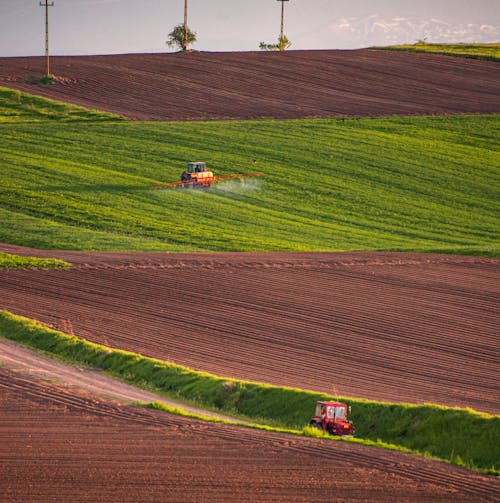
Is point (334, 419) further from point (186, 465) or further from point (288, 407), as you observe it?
point (186, 465)

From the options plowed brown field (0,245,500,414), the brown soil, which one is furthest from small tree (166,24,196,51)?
plowed brown field (0,245,500,414)

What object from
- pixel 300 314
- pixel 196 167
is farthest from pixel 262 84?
pixel 300 314

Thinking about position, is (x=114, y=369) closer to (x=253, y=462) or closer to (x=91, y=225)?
(x=253, y=462)

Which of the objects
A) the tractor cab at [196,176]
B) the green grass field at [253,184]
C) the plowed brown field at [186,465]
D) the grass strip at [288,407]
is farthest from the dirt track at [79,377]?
the tractor cab at [196,176]

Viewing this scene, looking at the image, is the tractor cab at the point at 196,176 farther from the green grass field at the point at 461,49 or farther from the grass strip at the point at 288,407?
the green grass field at the point at 461,49

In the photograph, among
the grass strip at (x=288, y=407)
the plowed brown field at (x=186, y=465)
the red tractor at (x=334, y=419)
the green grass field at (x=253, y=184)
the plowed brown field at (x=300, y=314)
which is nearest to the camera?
the plowed brown field at (x=186, y=465)

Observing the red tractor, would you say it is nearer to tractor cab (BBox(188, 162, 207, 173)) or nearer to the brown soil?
tractor cab (BBox(188, 162, 207, 173))
